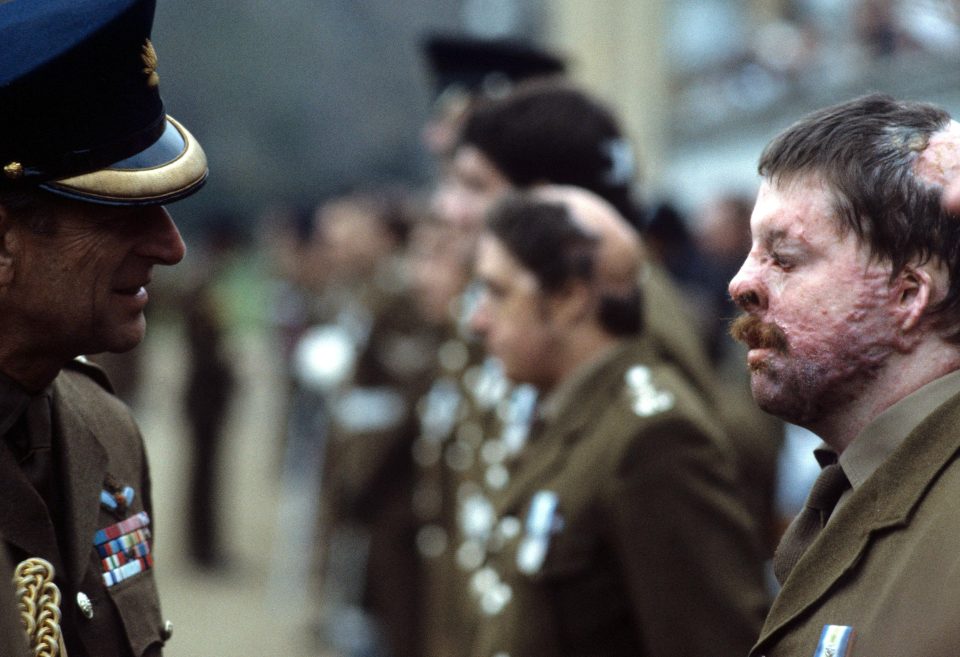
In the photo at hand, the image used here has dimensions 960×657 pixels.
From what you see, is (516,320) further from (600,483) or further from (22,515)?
(22,515)

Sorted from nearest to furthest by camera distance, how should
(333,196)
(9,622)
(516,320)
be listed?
1. (9,622)
2. (516,320)
3. (333,196)

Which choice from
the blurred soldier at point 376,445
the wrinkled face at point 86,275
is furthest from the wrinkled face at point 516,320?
the blurred soldier at point 376,445

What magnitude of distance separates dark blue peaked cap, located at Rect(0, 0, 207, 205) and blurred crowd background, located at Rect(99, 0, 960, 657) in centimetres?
325

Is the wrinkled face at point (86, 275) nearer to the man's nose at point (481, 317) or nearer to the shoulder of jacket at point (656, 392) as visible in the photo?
the shoulder of jacket at point (656, 392)

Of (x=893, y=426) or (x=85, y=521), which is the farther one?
(x=85, y=521)

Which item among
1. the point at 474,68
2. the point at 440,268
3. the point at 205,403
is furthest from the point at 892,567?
the point at 205,403

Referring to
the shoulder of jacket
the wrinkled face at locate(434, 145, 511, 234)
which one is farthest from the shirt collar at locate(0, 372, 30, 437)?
the wrinkled face at locate(434, 145, 511, 234)

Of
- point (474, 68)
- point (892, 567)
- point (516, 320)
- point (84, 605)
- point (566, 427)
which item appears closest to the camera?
point (892, 567)

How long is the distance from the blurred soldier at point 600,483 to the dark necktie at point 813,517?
1.01 metres

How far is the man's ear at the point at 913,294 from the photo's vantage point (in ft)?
8.15

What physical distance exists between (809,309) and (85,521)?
1301mm

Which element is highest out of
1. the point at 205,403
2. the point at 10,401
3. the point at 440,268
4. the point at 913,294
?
the point at 913,294

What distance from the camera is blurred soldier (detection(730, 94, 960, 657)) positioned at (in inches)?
95.1

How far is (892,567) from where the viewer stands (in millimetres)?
2381
